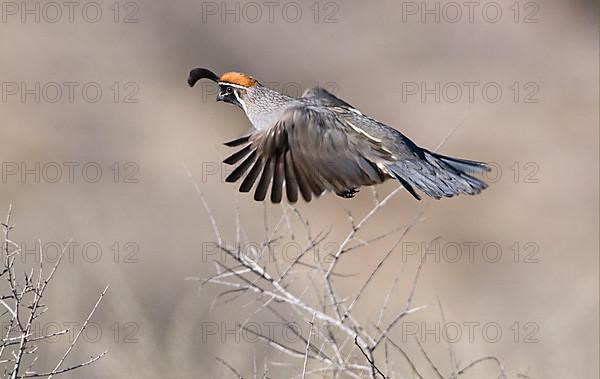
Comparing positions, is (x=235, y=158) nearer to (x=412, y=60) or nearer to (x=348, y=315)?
(x=348, y=315)

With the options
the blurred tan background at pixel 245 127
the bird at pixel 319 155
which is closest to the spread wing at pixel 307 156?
the bird at pixel 319 155

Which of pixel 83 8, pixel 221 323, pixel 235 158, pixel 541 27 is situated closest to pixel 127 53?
pixel 83 8

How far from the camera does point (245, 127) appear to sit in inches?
758

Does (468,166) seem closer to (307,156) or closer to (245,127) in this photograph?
(307,156)

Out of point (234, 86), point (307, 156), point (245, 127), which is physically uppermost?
point (245, 127)

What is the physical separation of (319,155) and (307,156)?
0.07 meters

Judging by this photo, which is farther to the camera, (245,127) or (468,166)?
(245,127)

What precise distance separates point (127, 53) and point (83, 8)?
1.47 m

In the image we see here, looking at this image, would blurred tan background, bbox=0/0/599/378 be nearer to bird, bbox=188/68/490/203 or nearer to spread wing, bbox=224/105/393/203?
bird, bbox=188/68/490/203

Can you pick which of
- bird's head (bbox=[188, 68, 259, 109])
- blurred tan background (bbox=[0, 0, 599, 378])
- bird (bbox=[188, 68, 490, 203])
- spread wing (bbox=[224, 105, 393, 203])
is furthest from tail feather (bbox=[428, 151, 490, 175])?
blurred tan background (bbox=[0, 0, 599, 378])

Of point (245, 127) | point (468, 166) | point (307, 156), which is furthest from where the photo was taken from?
point (245, 127)

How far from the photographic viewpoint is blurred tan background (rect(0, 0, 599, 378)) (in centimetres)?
862

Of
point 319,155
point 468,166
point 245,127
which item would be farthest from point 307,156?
point 245,127

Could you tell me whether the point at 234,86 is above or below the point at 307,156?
above
